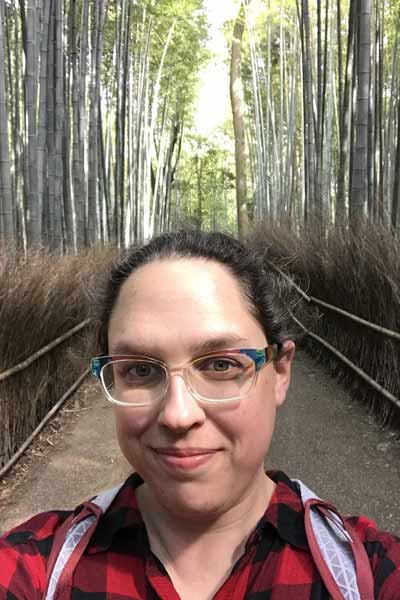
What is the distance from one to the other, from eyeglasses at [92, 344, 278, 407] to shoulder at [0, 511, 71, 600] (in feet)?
0.78

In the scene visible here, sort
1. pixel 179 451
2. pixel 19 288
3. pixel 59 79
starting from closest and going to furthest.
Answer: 1. pixel 179 451
2. pixel 19 288
3. pixel 59 79

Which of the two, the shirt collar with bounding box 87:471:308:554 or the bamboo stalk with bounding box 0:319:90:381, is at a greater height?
the shirt collar with bounding box 87:471:308:554

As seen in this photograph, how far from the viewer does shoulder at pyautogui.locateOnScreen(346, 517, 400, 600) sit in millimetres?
759

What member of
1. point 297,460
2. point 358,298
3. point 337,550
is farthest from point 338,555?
point 358,298

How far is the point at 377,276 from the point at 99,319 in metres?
2.71

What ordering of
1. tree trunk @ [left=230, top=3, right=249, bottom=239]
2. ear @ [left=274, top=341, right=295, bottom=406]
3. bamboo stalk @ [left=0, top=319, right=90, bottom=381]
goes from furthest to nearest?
tree trunk @ [left=230, top=3, right=249, bottom=239] < bamboo stalk @ [left=0, top=319, right=90, bottom=381] < ear @ [left=274, top=341, right=295, bottom=406]

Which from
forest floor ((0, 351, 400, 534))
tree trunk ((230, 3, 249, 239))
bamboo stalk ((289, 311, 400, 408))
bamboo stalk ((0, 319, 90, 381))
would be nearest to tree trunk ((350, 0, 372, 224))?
bamboo stalk ((289, 311, 400, 408))

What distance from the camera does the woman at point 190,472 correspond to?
31.4 inches

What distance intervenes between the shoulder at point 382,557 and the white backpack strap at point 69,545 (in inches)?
15.5

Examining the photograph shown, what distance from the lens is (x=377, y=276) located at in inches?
137

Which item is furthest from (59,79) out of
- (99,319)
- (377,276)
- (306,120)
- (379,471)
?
(99,319)

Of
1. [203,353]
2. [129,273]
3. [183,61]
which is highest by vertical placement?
[183,61]

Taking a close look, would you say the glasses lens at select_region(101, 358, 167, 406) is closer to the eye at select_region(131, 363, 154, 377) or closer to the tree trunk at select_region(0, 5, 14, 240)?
the eye at select_region(131, 363, 154, 377)

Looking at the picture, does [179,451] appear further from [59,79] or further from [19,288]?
[59,79]
